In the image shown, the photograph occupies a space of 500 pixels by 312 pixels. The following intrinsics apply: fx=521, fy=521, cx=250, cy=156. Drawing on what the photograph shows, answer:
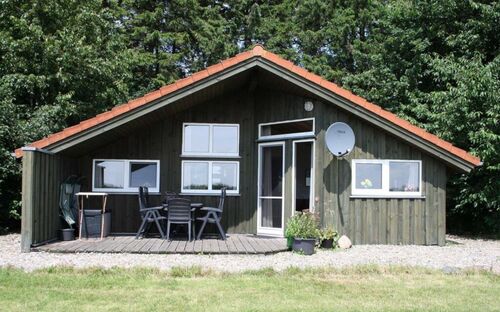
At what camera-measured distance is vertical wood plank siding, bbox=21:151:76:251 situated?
884 cm

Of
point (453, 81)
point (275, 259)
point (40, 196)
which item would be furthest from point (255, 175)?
point (453, 81)

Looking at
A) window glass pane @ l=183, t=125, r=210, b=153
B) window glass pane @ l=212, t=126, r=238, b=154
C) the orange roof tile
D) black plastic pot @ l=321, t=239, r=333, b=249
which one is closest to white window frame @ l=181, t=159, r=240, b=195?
window glass pane @ l=212, t=126, r=238, b=154

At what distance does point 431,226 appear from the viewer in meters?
10.9

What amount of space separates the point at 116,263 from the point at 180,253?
127cm

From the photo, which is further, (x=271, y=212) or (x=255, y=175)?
(x=255, y=175)

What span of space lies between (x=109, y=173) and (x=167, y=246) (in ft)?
10.5

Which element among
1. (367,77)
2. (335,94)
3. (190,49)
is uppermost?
(190,49)

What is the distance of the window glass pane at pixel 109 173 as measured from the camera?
1177 centimetres

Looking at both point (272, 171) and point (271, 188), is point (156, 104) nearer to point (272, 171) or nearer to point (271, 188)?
point (272, 171)

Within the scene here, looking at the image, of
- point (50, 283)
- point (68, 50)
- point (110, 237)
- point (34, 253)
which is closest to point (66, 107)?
point (68, 50)

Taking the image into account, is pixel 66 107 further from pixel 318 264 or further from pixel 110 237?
pixel 318 264

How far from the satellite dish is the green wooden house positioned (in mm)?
340

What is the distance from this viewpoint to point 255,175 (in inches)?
470

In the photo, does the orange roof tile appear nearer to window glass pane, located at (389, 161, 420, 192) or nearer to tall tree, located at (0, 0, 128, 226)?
window glass pane, located at (389, 161, 420, 192)
